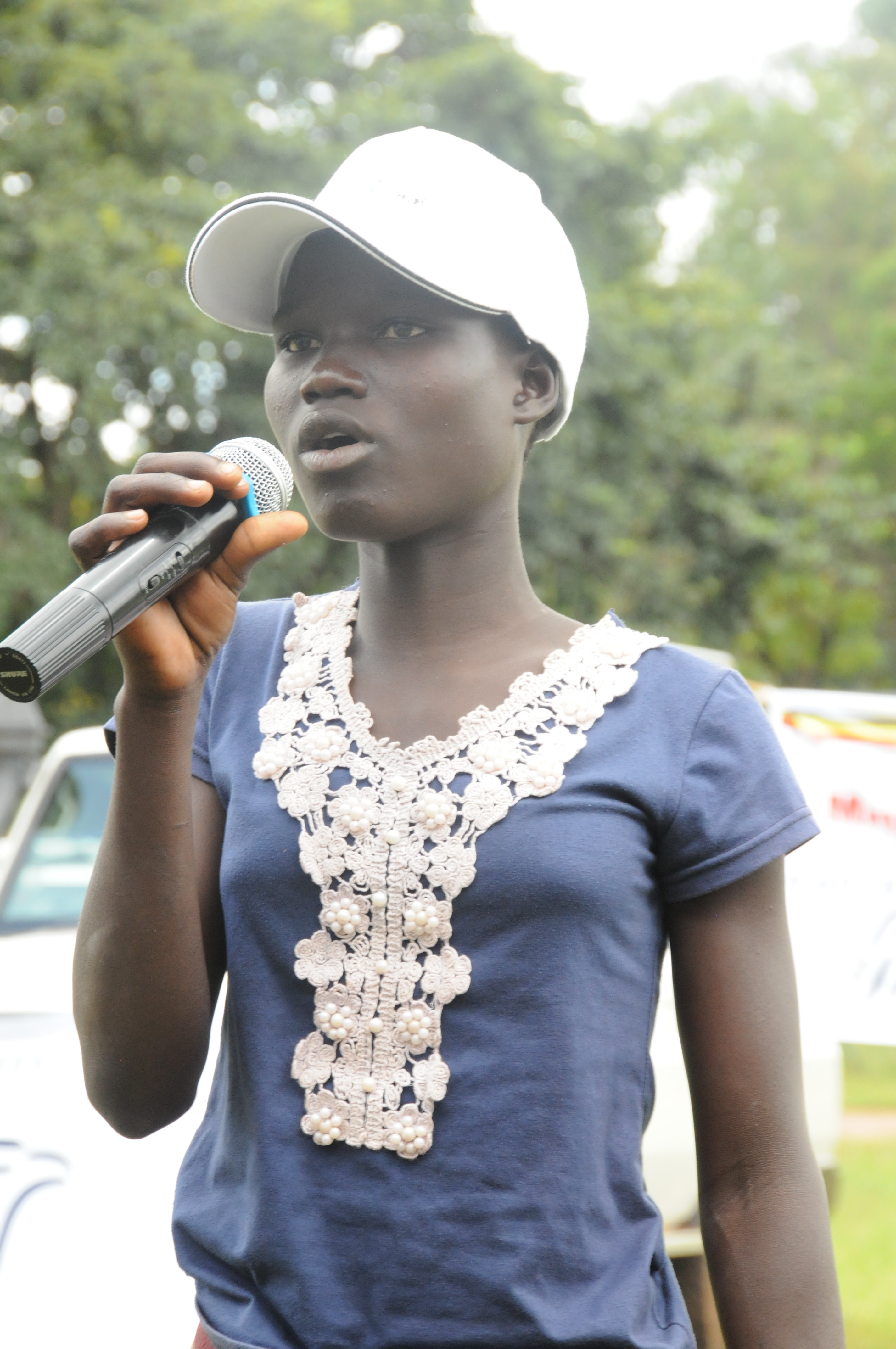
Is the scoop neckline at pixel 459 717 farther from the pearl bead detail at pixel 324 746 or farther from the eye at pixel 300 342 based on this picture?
the eye at pixel 300 342

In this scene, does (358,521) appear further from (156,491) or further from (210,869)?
(210,869)

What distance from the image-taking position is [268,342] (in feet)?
39.3

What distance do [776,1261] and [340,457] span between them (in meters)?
0.89

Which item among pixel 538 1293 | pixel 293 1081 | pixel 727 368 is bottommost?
pixel 538 1293

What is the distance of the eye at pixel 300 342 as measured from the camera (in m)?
1.53

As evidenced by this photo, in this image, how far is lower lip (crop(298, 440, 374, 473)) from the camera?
1.45m

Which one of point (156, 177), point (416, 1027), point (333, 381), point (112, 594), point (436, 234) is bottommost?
point (416, 1027)

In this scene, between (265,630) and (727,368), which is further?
(727,368)

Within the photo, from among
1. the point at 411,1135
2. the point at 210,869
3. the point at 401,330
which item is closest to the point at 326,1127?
the point at 411,1135

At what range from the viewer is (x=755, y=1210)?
4.82 feet

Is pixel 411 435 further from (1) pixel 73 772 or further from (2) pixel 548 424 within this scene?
(1) pixel 73 772

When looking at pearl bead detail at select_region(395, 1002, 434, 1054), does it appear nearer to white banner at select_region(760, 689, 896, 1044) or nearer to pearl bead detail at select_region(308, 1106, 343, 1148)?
pearl bead detail at select_region(308, 1106, 343, 1148)

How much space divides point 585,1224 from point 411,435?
0.76 m

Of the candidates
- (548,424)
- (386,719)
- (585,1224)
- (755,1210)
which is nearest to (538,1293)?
(585,1224)
